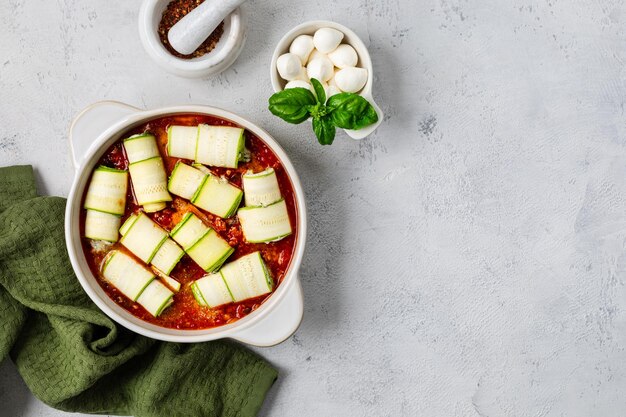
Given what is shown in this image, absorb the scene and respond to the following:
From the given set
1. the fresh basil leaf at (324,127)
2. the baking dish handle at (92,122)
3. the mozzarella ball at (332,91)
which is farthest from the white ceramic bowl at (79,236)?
the mozzarella ball at (332,91)

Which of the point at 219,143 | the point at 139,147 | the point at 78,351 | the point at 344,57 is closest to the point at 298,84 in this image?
the point at 344,57

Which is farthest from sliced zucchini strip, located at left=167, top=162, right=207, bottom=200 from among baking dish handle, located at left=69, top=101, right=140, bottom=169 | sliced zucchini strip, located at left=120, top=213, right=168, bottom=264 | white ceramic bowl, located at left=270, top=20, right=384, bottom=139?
white ceramic bowl, located at left=270, top=20, right=384, bottom=139

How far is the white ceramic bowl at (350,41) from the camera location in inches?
76.0

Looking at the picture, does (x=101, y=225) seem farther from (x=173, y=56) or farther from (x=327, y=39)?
(x=327, y=39)

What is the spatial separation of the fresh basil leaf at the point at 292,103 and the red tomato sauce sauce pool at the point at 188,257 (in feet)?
0.42

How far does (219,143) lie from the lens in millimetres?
1885

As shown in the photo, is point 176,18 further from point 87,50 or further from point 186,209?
point 186,209

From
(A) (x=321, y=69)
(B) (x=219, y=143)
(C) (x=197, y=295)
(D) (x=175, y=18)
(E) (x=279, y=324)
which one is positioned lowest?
(E) (x=279, y=324)

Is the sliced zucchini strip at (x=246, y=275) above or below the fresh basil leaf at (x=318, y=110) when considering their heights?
below

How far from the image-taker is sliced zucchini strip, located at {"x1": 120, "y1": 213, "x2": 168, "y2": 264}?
6.29 feet

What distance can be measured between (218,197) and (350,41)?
621 mm

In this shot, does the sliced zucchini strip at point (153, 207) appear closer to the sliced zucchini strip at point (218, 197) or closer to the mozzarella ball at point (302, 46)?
the sliced zucchini strip at point (218, 197)

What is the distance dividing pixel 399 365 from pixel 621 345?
2.52 ft

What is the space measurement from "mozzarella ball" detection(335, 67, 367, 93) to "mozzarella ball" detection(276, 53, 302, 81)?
0.12 meters
